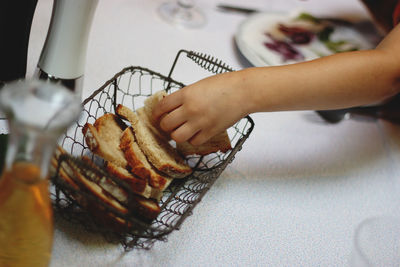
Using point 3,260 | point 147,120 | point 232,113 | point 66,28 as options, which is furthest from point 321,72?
point 3,260

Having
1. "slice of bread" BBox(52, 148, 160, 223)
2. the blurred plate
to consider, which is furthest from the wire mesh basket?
the blurred plate

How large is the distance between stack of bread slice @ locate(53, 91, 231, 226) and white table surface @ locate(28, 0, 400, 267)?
0.07 metres

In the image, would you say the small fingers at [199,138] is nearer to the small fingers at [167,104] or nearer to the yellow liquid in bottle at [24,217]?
the small fingers at [167,104]

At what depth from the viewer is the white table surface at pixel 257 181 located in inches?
21.0

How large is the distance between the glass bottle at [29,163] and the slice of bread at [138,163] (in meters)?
0.17

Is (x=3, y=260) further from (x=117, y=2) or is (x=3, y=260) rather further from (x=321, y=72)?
(x=117, y=2)

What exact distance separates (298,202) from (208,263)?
0.70 ft

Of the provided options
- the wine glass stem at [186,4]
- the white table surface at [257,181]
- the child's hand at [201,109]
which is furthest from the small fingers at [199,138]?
the wine glass stem at [186,4]

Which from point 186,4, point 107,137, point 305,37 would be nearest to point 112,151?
point 107,137

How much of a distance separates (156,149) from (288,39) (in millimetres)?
584

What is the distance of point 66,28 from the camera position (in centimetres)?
54

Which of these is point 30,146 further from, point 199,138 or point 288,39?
point 288,39

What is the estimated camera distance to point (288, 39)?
1000 mm

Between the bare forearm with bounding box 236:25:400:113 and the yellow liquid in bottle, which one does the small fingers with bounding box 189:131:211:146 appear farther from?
the yellow liquid in bottle
